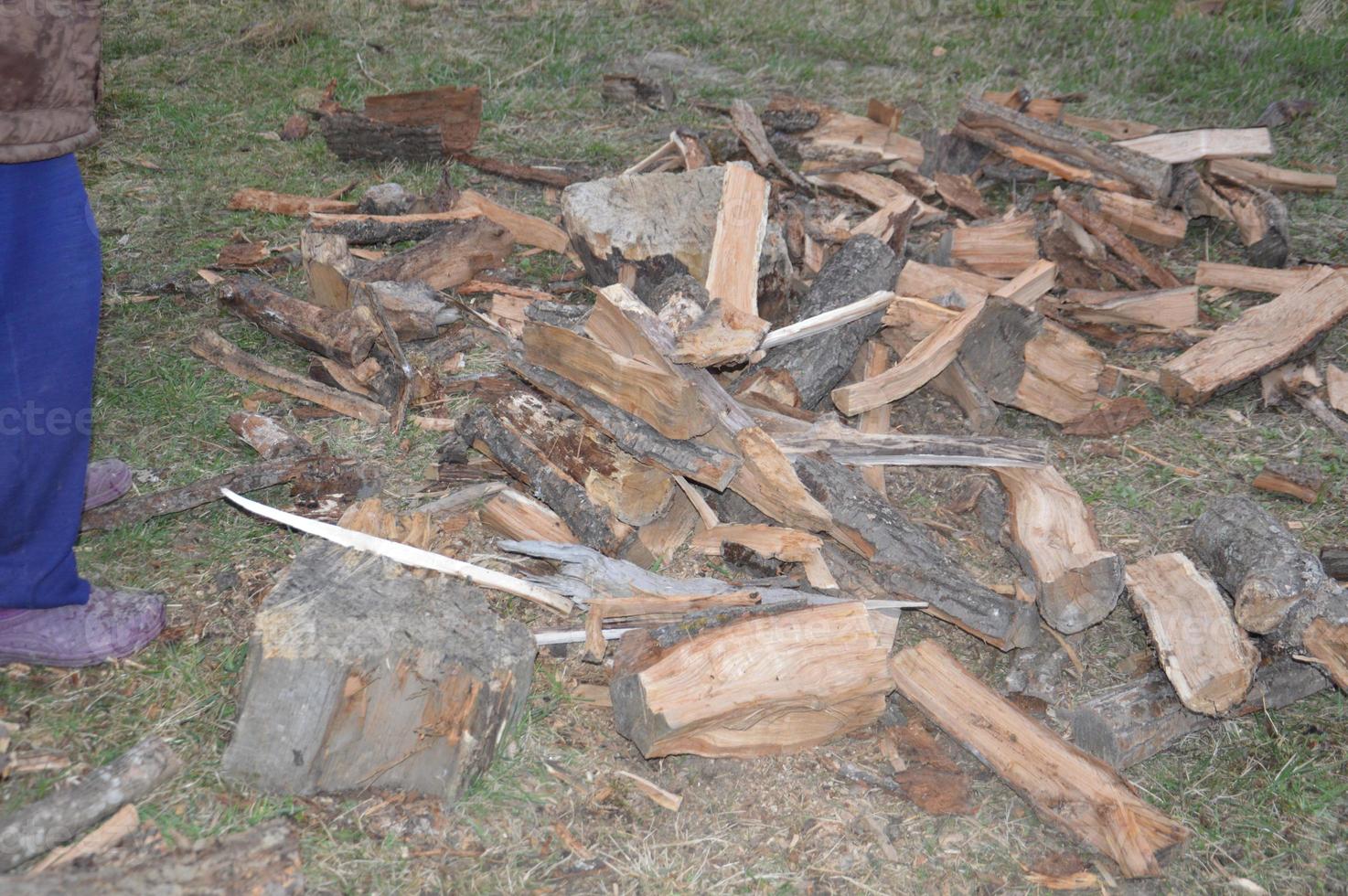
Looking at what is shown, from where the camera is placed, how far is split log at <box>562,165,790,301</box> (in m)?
4.11

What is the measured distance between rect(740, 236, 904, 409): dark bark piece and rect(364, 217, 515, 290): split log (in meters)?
1.48

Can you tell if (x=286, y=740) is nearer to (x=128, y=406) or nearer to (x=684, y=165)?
(x=128, y=406)

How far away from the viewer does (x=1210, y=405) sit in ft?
13.5

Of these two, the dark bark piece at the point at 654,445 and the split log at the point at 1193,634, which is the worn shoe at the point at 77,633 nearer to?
the dark bark piece at the point at 654,445

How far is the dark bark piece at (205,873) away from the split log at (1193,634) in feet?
7.74

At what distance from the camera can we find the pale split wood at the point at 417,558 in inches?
108

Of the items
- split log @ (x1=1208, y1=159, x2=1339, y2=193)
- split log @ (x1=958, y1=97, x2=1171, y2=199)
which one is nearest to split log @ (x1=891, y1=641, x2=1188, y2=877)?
split log @ (x1=958, y1=97, x2=1171, y2=199)

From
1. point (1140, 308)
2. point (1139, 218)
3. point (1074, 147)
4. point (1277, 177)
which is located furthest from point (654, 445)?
point (1277, 177)

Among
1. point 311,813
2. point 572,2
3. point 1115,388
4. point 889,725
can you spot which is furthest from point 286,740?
point 572,2

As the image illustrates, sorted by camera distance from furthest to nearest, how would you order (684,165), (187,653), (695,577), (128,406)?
(684,165)
(128,406)
(695,577)
(187,653)

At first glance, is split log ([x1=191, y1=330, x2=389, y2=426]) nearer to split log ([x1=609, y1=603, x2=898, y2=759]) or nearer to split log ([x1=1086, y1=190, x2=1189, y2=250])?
split log ([x1=609, y1=603, x2=898, y2=759])

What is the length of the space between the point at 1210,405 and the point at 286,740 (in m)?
3.74

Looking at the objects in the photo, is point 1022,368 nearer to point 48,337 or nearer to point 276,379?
point 276,379

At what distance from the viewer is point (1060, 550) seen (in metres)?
3.10
